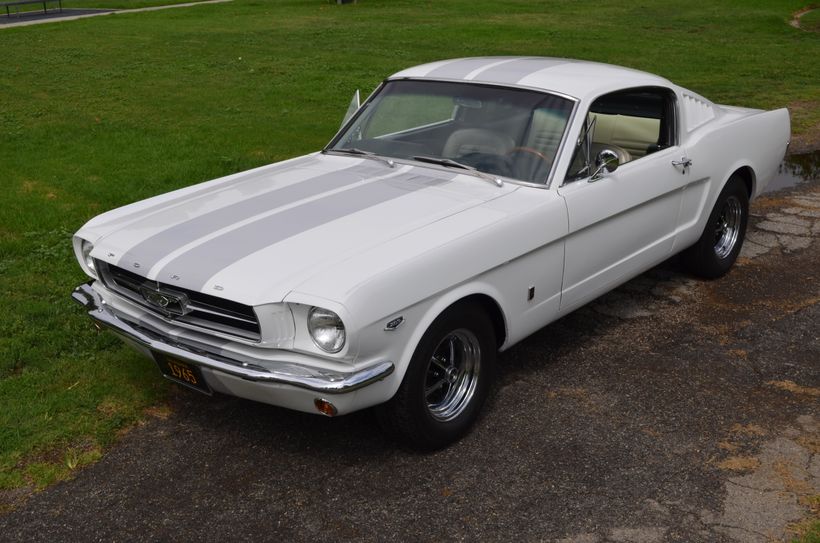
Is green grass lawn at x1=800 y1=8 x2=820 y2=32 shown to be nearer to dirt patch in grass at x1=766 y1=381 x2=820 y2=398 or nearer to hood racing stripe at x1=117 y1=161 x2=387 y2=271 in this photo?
dirt patch in grass at x1=766 y1=381 x2=820 y2=398

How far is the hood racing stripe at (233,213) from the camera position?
150 inches

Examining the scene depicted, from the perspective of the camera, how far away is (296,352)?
3461 mm

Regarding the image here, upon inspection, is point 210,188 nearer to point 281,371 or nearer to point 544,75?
point 281,371

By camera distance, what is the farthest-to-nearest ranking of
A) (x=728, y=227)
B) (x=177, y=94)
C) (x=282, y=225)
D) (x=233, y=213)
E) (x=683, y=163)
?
(x=177, y=94) → (x=728, y=227) → (x=683, y=163) → (x=233, y=213) → (x=282, y=225)

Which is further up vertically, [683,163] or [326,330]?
[683,163]

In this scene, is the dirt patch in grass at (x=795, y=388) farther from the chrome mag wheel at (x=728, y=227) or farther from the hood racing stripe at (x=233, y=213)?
the hood racing stripe at (x=233, y=213)

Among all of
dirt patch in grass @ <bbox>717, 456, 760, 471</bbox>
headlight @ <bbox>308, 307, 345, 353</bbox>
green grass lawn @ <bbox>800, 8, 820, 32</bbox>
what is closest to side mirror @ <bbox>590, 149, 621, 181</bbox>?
dirt patch in grass @ <bbox>717, 456, 760, 471</bbox>

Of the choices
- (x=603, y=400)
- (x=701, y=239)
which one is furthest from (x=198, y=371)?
(x=701, y=239)

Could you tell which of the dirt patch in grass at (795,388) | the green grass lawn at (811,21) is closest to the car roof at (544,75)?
the dirt patch in grass at (795,388)

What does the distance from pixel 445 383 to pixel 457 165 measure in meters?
1.23

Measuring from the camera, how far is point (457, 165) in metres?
4.64

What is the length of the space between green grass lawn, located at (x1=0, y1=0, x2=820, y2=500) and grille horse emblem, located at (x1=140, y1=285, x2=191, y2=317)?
0.76 m

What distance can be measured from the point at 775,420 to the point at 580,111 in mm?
1796

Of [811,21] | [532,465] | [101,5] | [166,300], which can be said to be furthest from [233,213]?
[101,5]
